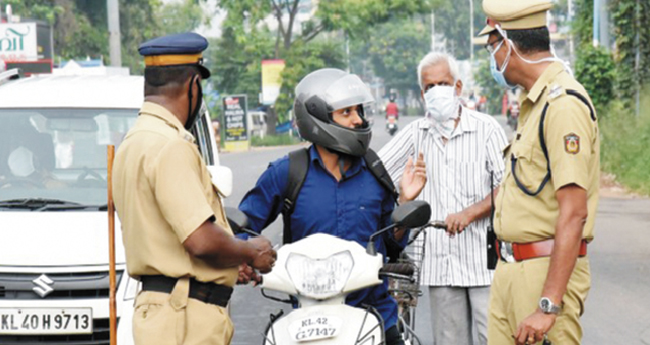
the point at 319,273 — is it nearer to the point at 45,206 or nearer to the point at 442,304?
the point at 442,304

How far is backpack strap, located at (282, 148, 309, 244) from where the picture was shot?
5.00 meters

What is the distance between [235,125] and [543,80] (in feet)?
136

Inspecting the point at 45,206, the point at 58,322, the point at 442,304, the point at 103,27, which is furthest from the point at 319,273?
the point at 103,27

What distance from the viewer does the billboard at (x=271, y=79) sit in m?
54.7

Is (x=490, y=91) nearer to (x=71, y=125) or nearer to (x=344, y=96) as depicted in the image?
(x=71, y=125)

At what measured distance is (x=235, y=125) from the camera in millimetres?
45938

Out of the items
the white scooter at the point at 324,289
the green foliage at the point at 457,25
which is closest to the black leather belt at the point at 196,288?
the white scooter at the point at 324,289

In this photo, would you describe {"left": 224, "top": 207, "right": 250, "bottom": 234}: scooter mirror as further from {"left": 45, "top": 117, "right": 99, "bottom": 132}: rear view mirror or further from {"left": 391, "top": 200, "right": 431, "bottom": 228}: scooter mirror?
{"left": 45, "top": 117, "right": 99, "bottom": 132}: rear view mirror

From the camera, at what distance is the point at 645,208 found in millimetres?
19516

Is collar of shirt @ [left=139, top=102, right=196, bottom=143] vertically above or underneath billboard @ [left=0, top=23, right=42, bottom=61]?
underneath

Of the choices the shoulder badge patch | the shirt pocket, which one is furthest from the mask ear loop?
the shoulder badge patch

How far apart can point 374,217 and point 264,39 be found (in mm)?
51444

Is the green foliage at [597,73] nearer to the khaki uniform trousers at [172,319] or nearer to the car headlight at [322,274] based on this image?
the car headlight at [322,274]

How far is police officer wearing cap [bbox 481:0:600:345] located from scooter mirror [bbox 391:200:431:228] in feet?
1.00
